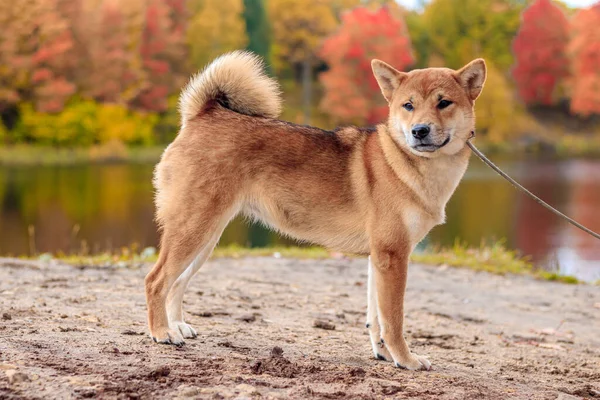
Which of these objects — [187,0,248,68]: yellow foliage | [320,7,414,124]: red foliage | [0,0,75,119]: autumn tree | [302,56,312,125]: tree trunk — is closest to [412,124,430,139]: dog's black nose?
[0,0,75,119]: autumn tree

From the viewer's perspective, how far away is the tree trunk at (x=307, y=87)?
152 ft

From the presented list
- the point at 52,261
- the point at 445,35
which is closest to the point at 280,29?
the point at 445,35

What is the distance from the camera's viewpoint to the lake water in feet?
45.3

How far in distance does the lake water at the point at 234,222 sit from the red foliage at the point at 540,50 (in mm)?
26185

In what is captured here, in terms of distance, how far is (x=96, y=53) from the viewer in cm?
3647

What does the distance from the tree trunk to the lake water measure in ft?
63.7

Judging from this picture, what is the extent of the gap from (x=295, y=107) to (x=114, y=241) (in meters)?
34.8

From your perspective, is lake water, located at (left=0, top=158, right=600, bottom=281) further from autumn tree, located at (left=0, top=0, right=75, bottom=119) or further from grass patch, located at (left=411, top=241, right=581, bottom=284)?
autumn tree, located at (left=0, top=0, right=75, bottom=119)

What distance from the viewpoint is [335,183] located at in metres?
4.57

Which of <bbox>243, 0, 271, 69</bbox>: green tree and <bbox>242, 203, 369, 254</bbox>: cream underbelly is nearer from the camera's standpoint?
<bbox>242, 203, 369, 254</bbox>: cream underbelly

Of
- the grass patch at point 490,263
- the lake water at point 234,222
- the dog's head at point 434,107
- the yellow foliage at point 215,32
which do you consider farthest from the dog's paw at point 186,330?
the yellow foliage at point 215,32

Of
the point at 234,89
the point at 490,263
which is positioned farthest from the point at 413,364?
the point at 490,263

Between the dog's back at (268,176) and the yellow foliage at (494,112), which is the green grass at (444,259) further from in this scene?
the yellow foliage at (494,112)

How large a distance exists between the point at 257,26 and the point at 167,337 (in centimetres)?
4260
